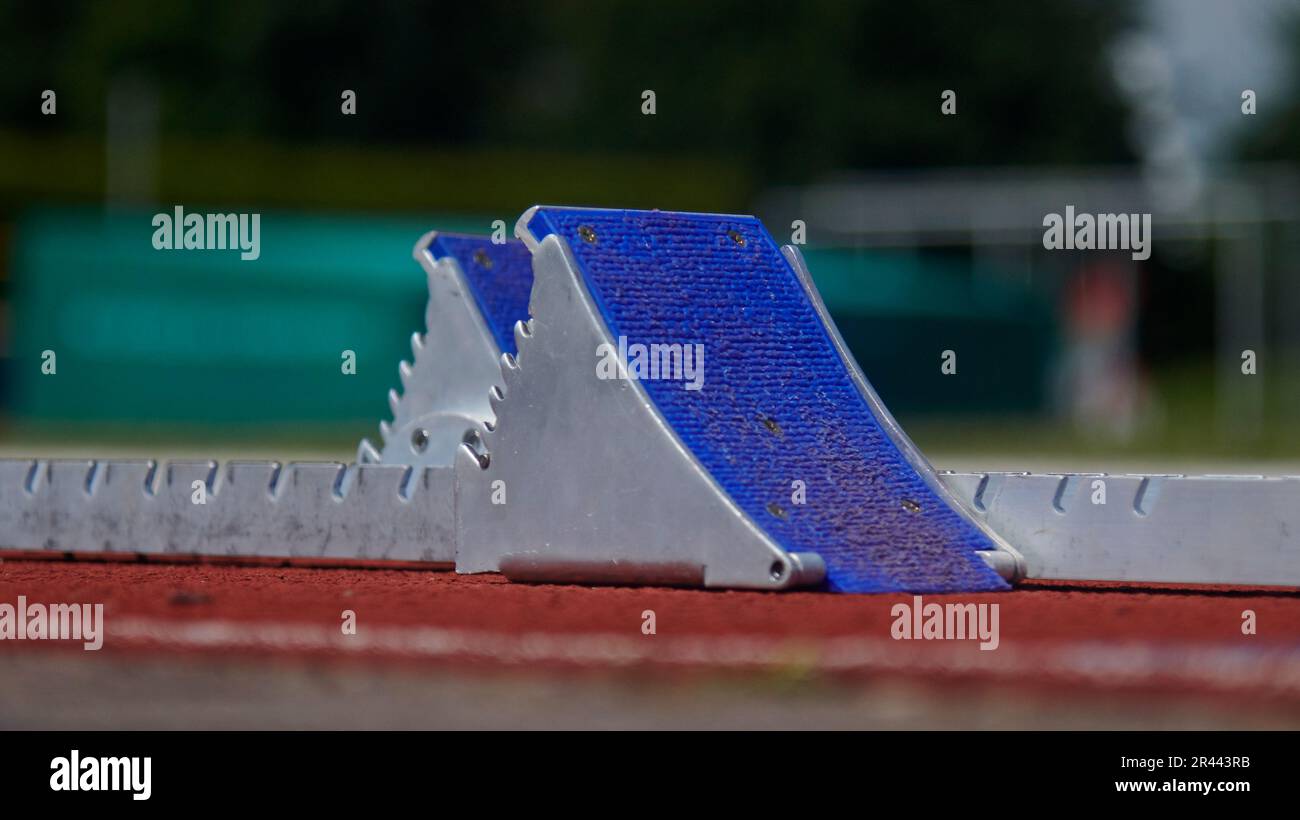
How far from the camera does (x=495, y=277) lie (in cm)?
1214

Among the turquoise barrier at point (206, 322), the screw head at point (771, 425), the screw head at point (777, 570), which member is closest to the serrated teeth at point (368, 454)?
the screw head at point (771, 425)

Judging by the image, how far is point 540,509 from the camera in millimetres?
9516

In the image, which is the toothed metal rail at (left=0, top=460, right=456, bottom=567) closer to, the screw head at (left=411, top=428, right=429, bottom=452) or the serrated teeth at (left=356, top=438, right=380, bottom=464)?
the screw head at (left=411, top=428, right=429, bottom=452)

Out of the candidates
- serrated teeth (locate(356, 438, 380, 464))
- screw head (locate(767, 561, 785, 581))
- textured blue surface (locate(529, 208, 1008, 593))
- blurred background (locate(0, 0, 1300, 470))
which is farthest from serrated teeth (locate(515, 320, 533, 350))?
blurred background (locate(0, 0, 1300, 470))

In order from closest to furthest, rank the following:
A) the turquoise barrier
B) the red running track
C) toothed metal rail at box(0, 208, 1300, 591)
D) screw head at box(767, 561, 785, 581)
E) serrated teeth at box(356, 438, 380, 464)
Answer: the red running track, screw head at box(767, 561, 785, 581), toothed metal rail at box(0, 208, 1300, 591), serrated teeth at box(356, 438, 380, 464), the turquoise barrier

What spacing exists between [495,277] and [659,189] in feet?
145

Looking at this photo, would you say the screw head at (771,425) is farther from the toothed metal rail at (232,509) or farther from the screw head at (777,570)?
the toothed metal rail at (232,509)

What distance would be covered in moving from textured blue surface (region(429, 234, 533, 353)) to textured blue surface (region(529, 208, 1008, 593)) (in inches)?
70.0

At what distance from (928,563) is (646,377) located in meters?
1.30

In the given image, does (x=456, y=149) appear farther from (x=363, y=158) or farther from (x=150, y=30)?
(x=363, y=158)

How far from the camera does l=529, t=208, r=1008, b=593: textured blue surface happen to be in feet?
30.0

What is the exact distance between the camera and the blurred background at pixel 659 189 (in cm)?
3669

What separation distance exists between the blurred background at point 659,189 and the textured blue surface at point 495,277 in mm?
11829

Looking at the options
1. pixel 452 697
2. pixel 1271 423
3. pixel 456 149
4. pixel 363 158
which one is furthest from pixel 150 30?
pixel 452 697
